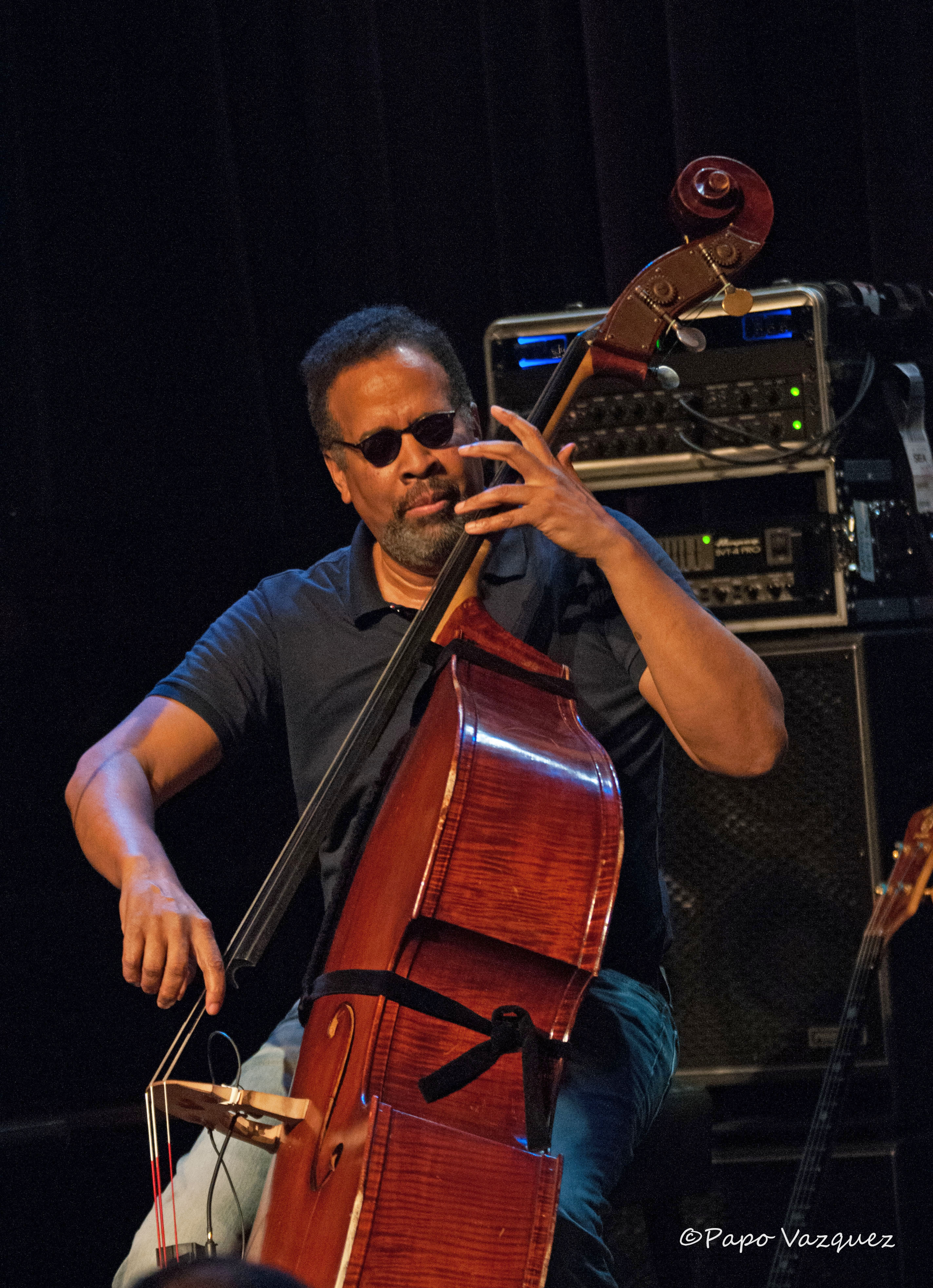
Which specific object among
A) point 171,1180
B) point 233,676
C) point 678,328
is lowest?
point 171,1180

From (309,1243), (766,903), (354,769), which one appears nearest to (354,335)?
(354,769)

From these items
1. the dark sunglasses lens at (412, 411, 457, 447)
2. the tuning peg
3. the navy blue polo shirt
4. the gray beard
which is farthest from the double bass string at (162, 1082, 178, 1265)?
the tuning peg

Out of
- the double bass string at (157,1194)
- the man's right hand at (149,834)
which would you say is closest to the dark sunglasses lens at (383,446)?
the man's right hand at (149,834)

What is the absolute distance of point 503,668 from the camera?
161cm

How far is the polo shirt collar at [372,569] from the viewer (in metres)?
1.98

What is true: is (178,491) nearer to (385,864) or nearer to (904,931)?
(385,864)

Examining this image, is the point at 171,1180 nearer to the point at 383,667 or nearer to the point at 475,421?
the point at 383,667

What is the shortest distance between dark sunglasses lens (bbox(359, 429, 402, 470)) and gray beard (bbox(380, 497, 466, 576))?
9 centimetres

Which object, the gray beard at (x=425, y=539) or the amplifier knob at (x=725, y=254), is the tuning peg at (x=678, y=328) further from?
the gray beard at (x=425, y=539)

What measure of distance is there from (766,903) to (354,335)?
1.16 m

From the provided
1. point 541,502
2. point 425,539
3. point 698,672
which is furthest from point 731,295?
point 425,539

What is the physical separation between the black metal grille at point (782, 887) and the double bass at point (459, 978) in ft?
2.53

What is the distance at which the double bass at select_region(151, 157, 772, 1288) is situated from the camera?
4.30ft

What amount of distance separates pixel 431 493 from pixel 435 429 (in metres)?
0.09
